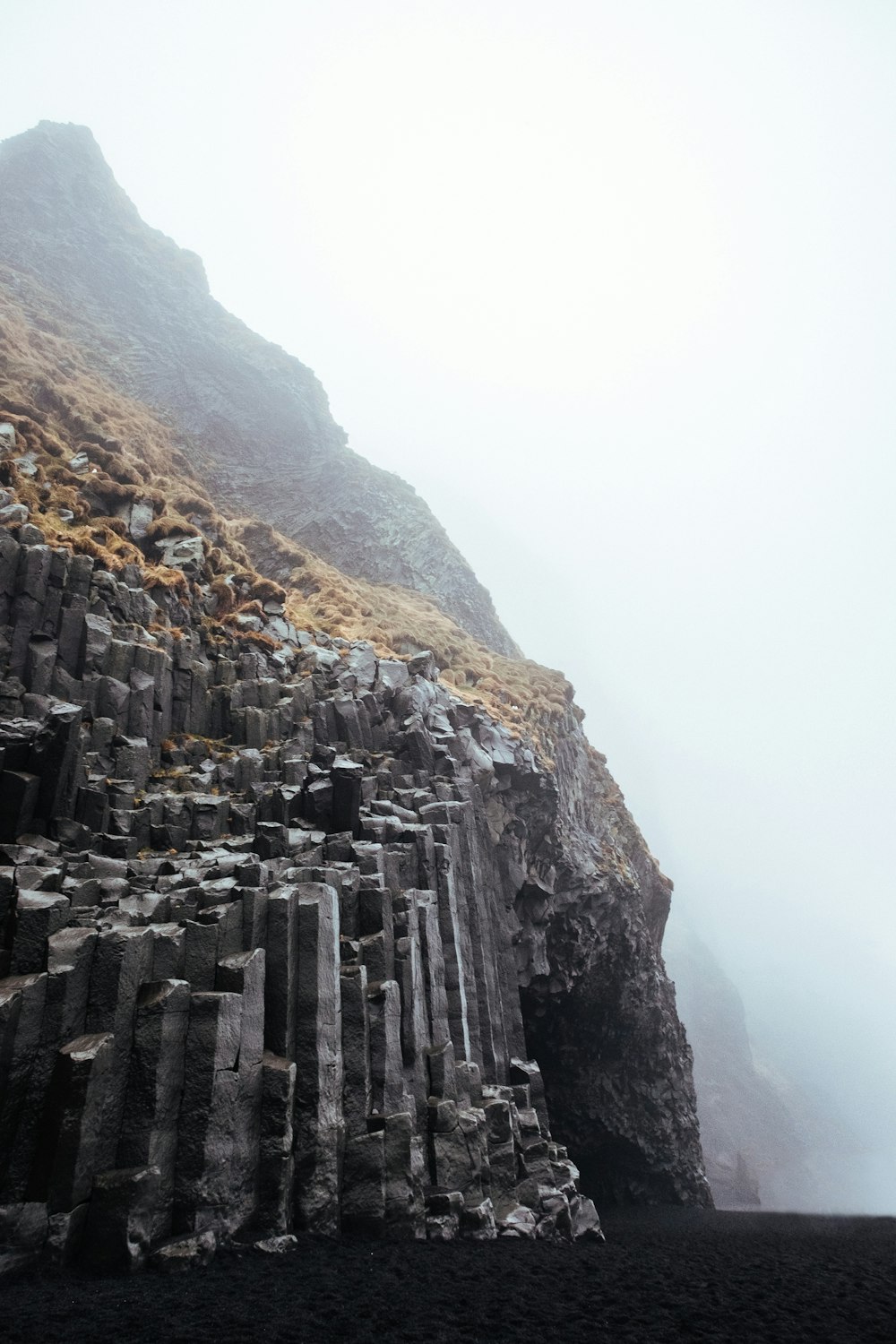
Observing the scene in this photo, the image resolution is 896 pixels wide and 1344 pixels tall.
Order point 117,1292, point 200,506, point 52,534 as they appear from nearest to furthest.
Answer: point 117,1292, point 52,534, point 200,506

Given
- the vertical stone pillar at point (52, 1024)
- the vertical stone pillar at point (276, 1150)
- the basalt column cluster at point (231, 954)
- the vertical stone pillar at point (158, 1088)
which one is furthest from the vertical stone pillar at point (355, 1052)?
the vertical stone pillar at point (52, 1024)

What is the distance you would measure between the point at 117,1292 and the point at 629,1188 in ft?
95.6

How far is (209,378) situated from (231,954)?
56.2 m

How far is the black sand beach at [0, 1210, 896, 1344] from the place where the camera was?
23.2ft

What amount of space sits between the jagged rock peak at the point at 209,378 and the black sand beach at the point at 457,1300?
41.8 metres

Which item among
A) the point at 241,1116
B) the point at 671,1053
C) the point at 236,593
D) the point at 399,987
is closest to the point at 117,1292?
the point at 241,1116

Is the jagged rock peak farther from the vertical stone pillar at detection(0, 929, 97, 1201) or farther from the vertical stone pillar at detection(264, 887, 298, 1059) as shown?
the vertical stone pillar at detection(0, 929, 97, 1201)

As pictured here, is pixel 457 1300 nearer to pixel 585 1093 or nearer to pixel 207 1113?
pixel 207 1113

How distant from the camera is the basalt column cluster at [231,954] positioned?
9.26 meters

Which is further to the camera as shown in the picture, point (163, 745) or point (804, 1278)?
point (163, 745)

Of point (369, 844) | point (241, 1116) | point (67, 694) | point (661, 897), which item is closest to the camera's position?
point (241, 1116)

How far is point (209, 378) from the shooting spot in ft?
192

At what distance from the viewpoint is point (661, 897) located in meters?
39.1

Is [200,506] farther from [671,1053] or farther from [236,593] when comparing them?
[671,1053]
